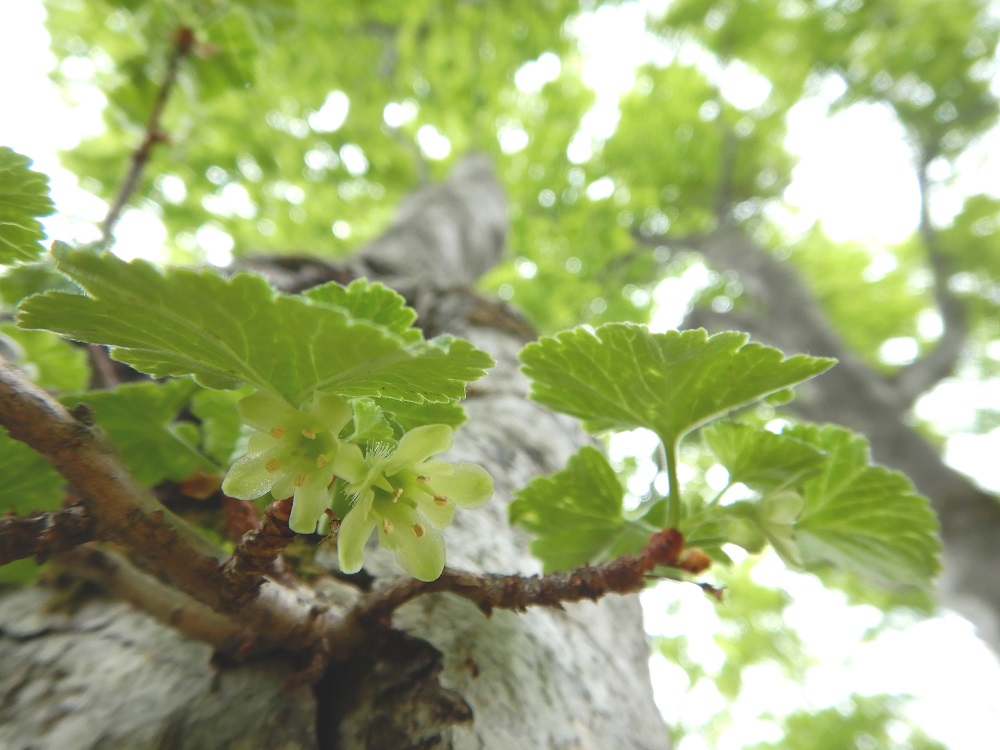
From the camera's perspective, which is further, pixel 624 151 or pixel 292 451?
pixel 624 151

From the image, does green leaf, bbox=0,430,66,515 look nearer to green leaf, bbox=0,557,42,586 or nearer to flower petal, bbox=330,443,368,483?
green leaf, bbox=0,557,42,586

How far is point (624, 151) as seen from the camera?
7457mm

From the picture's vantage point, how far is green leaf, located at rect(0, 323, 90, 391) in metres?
0.99

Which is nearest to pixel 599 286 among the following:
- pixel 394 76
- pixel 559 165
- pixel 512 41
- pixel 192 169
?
pixel 559 165

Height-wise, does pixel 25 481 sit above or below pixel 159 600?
above

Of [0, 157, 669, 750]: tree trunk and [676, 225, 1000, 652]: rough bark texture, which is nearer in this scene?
[0, 157, 669, 750]: tree trunk

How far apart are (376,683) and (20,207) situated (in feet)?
2.12

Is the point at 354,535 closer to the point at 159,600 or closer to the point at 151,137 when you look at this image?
the point at 159,600

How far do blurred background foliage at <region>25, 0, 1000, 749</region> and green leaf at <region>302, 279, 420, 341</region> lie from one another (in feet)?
13.9

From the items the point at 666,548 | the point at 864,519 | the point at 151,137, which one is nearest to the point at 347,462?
the point at 666,548

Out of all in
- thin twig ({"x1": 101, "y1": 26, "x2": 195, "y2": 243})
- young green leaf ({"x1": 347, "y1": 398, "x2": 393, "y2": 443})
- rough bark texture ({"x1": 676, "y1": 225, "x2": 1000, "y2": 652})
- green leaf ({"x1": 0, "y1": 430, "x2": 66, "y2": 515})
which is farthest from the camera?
rough bark texture ({"x1": 676, "y1": 225, "x2": 1000, "y2": 652})

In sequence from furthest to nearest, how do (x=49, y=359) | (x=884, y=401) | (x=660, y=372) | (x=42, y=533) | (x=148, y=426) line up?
(x=884, y=401) → (x=49, y=359) → (x=148, y=426) → (x=660, y=372) → (x=42, y=533)

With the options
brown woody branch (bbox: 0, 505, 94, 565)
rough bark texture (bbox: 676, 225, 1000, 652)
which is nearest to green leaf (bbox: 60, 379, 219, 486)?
brown woody branch (bbox: 0, 505, 94, 565)

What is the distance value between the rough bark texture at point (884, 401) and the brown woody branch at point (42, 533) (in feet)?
8.54
